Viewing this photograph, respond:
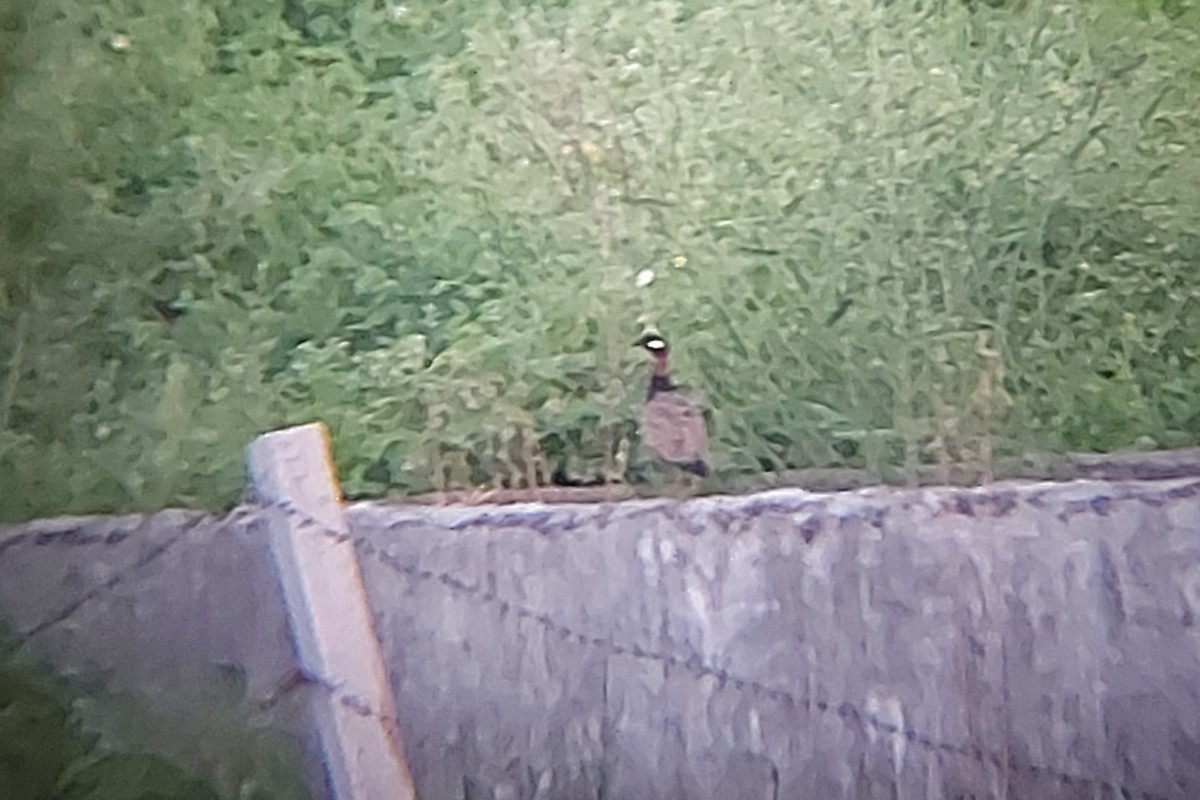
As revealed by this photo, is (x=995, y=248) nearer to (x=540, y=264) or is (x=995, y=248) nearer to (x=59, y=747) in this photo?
(x=540, y=264)

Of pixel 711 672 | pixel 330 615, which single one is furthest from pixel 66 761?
pixel 711 672

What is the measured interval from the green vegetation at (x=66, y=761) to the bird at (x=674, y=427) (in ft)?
1.42

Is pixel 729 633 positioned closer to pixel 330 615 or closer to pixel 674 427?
pixel 674 427

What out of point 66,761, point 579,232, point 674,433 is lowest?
point 66,761

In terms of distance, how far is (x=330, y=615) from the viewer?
1.20 metres

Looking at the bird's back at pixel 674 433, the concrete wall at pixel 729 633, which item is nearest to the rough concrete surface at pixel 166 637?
the concrete wall at pixel 729 633

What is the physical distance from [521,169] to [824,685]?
21.4 inches

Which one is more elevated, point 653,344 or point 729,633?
point 653,344

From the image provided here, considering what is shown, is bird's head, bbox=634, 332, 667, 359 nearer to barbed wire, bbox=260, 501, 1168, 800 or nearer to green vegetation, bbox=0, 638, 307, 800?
barbed wire, bbox=260, 501, 1168, 800

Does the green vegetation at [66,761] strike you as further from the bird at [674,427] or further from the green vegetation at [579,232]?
the bird at [674,427]

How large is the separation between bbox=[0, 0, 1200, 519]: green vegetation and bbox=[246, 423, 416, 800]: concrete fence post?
29mm

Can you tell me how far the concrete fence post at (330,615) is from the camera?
1175 millimetres

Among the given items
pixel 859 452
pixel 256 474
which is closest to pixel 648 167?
pixel 859 452

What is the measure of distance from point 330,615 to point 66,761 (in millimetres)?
252
